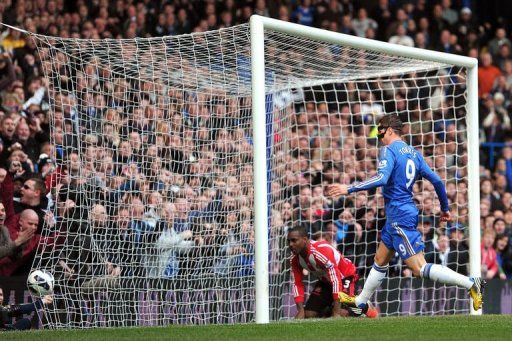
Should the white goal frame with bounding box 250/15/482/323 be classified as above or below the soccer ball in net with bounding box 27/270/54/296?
above

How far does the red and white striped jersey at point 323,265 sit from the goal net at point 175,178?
2.14 feet

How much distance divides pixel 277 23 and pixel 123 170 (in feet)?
8.70

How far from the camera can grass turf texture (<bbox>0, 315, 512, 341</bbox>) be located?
9547 mm

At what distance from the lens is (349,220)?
15680mm

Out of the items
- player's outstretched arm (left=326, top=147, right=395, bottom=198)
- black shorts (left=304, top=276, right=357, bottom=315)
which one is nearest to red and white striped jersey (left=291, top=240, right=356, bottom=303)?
black shorts (left=304, top=276, right=357, bottom=315)

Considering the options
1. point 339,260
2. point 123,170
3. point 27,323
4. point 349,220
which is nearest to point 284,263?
point 349,220

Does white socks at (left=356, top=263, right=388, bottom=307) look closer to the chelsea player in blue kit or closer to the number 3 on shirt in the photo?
the chelsea player in blue kit

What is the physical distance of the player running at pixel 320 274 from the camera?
511 inches

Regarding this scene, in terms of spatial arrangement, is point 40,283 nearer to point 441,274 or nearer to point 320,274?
point 320,274

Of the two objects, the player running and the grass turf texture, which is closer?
the grass turf texture

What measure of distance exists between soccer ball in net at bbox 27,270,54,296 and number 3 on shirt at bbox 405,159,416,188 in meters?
3.88

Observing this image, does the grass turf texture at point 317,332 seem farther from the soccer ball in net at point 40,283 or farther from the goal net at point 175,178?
the goal net at point 175,178

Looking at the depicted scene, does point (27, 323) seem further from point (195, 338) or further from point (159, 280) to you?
point (195, 338)

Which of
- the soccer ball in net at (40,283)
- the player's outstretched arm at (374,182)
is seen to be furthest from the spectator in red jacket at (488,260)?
the soccer ball in net at (40,283)
